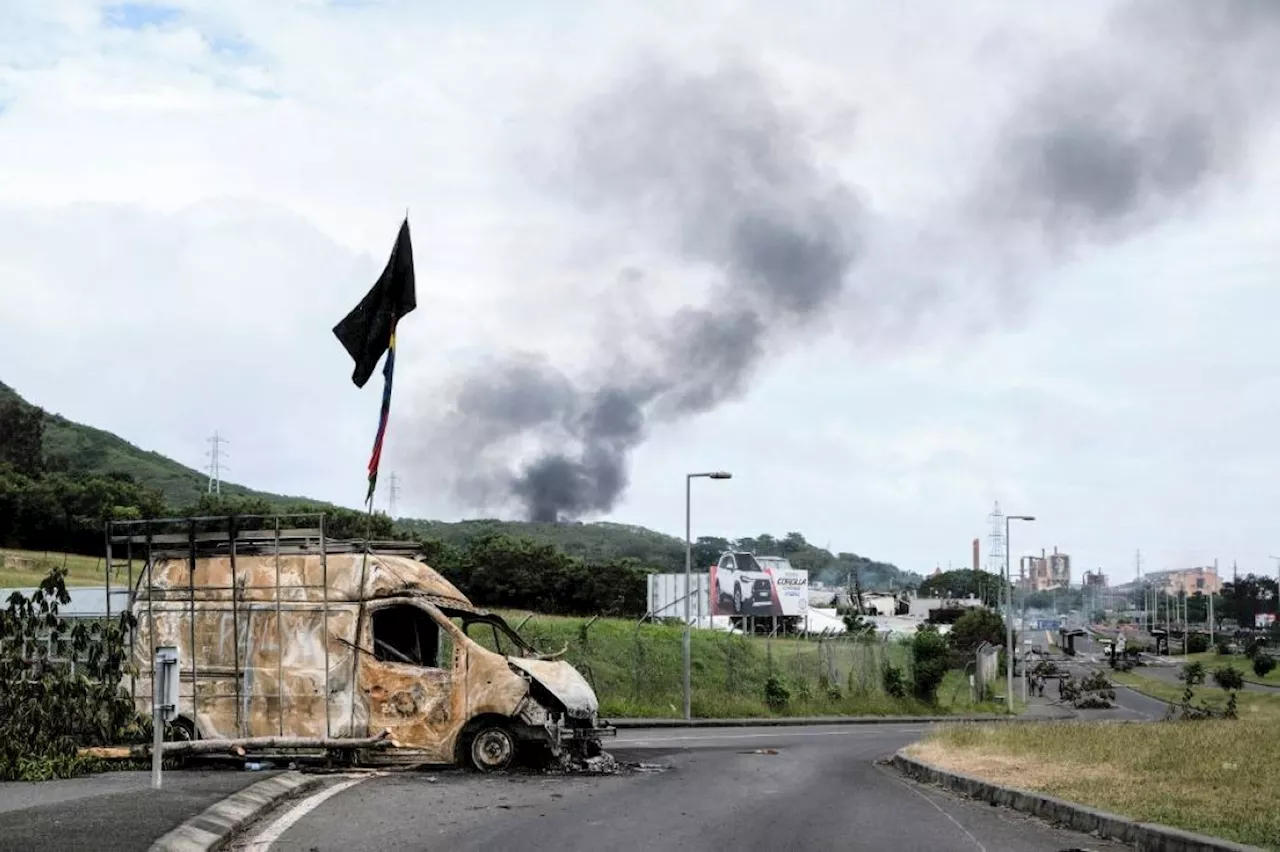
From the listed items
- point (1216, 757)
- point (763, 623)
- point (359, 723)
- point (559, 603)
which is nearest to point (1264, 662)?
point (763, 623)

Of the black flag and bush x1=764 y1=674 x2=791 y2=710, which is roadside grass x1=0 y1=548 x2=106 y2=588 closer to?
bush x1=764 y1=674 x2=791 y2=710

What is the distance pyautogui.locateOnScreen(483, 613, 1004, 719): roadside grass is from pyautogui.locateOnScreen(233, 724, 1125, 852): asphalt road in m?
19.7

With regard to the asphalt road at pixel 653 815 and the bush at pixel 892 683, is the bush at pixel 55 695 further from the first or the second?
the bush at pixel 892 683

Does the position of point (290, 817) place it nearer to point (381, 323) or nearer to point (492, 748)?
point (492, 748)

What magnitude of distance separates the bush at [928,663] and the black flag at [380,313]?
→ 35.4 m

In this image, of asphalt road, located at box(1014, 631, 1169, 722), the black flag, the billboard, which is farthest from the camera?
the billboard

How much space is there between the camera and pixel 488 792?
13.7m

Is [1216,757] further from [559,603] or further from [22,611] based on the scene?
[559,603]

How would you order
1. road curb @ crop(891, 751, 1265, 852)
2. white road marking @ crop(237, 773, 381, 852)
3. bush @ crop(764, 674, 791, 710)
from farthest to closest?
1. bush @ crop(764, 674, 791, 710)
2. road curb @ crop(891, 751, 1265, 852)
3. white road marking @ crop(237, 773, 381, 852)

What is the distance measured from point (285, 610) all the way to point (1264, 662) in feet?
269

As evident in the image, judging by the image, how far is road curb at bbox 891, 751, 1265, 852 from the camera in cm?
1003

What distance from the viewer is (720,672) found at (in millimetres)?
49281

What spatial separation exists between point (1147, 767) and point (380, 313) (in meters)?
11.3

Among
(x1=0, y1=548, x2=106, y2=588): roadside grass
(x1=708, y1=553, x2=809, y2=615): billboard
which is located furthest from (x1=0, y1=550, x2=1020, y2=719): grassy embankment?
(x1=708, y1=553, x2=809, y2=615): billboard
